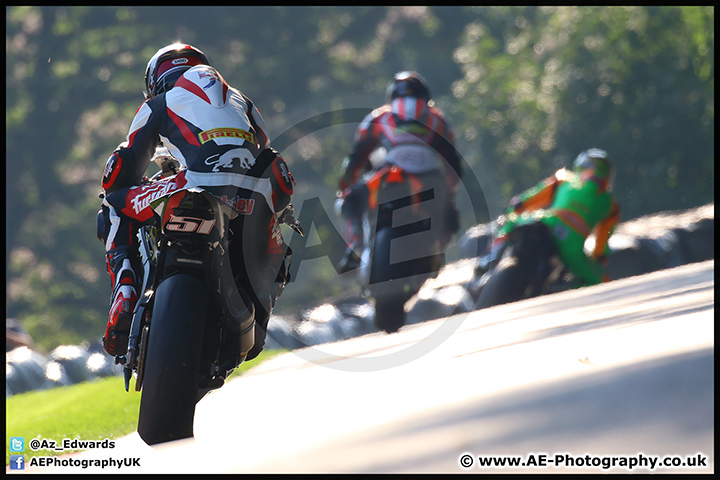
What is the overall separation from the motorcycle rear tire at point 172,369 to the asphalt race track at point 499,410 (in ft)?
0.24

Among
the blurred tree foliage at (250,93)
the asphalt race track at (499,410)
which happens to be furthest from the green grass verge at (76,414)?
the blurred tree foliage at (250,93)

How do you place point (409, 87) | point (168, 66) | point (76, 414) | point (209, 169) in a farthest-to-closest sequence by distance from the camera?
point (409, 87) < point (76, 414) < point (168, 66) < point (209, 169)

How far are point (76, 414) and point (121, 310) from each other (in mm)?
1587

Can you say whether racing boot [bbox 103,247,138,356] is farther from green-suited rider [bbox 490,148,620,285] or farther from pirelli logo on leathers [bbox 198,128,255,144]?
green-suited rider [bbox 490,148,620,285]

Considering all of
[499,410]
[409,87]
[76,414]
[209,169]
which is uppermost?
[409,87]

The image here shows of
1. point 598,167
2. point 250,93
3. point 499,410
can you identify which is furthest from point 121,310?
point 250,93

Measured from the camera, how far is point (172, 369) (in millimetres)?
2561

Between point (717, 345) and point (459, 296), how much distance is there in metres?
5.00

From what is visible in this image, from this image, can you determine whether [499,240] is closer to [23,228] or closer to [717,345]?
[717,345]

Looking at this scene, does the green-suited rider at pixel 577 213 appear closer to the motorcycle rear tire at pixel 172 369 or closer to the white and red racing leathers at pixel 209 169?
the white and red racing leathers at pixel 209 169

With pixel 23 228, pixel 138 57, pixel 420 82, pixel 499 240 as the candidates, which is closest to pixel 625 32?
pixel 499 240

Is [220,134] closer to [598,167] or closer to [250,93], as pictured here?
[598,167]

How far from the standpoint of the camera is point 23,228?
2284cm

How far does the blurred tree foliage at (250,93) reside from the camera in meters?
20.6
